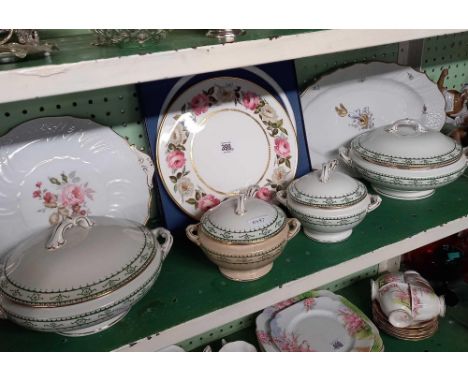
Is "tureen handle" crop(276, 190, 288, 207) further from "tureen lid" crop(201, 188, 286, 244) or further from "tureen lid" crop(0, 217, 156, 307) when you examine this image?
"tureen lid" crop(0, 217, 156, 307)

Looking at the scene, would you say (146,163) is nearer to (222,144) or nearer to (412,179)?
(222,144)

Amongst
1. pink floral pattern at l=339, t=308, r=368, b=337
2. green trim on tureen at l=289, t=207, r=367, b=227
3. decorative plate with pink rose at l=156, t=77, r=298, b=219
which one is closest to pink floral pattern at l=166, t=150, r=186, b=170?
decorative plate with pink rose at l=156, t=77, r=298, b=219

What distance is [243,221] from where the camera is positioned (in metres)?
0.70

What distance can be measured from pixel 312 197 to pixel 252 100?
0.71ft

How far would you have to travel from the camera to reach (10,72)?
451mm

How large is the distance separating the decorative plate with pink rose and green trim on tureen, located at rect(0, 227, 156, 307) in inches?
8.8

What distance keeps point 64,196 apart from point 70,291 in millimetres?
215

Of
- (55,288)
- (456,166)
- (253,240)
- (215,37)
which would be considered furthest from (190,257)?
(456,166)

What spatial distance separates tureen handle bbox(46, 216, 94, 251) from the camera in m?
0.61

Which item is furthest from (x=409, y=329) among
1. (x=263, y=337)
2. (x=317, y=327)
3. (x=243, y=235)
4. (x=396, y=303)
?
(x=243, y=235)

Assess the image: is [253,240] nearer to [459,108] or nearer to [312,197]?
[312,197]

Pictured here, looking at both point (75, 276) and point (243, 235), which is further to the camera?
point (243, 235)

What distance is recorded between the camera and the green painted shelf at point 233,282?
0.65 meters

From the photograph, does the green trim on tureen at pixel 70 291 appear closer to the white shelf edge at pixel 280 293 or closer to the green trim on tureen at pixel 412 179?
the white shelf edge at pixel 280 293
